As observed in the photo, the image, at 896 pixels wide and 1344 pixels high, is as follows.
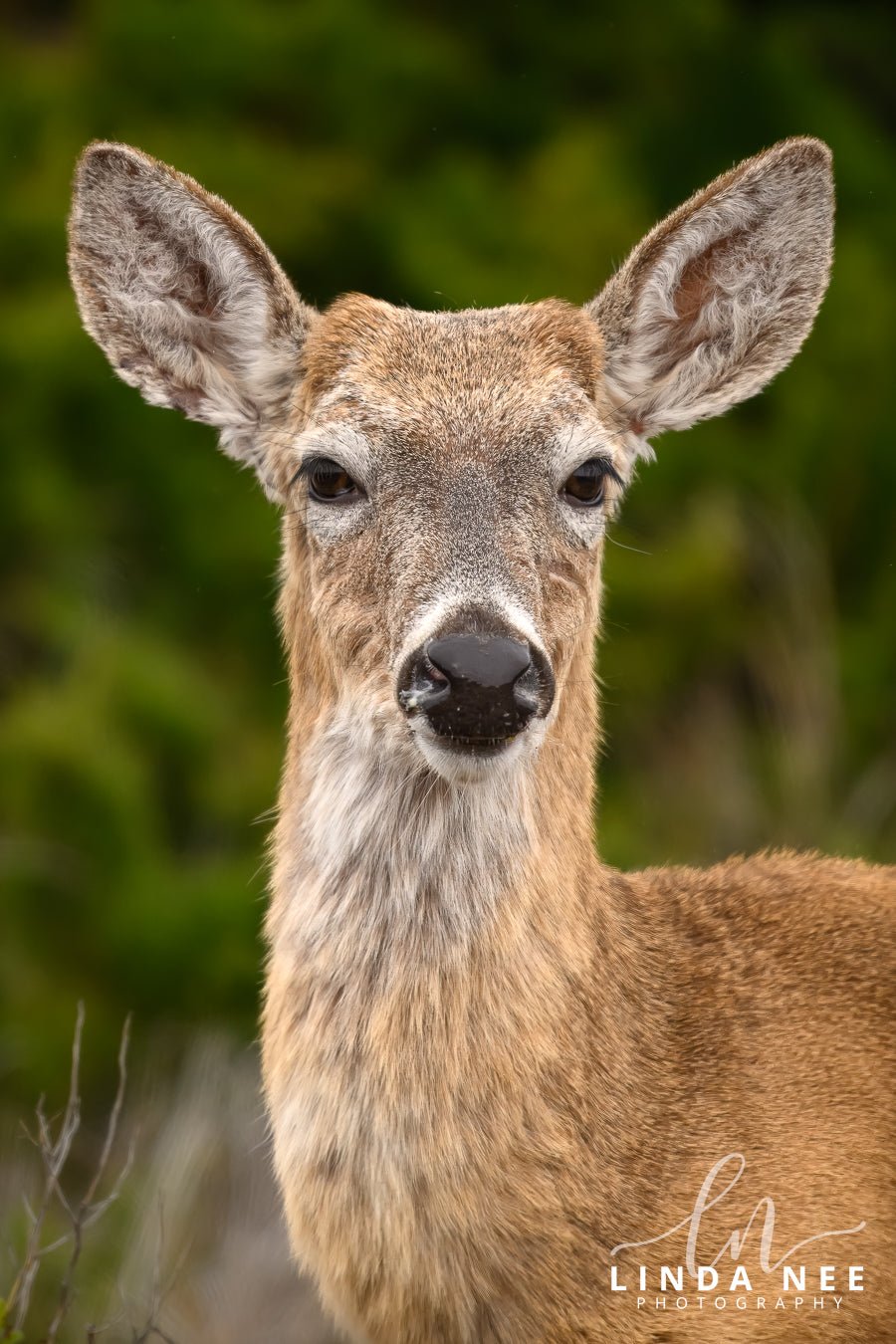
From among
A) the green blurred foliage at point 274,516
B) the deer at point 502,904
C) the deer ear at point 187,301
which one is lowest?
the deer at point 502,904

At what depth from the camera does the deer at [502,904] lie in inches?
179

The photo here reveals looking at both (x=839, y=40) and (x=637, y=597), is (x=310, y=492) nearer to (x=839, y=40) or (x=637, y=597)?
(x=637, y=597)

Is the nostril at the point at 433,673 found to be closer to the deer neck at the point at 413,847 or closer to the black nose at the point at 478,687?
the black nose at the point at 478,687

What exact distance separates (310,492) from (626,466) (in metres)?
0.93

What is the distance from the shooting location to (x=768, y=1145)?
4.77m

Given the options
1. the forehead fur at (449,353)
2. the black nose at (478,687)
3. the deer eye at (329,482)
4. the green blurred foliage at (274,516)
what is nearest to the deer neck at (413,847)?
the black nose at (478,687)

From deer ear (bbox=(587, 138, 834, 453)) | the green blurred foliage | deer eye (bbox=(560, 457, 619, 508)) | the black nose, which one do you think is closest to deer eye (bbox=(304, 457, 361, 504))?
deer eye (bbox=(560, 457, 619, 508))

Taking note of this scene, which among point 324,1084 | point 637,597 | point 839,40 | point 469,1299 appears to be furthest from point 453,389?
point 839,40

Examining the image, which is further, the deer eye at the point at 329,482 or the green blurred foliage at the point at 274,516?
the green blurred foliage at the point at 274,516

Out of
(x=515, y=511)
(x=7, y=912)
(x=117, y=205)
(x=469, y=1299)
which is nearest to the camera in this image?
(x=469, y=1299)

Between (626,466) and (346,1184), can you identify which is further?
(626,466)

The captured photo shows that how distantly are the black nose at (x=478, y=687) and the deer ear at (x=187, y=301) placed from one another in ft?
4.14

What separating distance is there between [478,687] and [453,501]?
69cm

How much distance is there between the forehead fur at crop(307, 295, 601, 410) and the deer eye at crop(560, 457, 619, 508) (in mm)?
208
